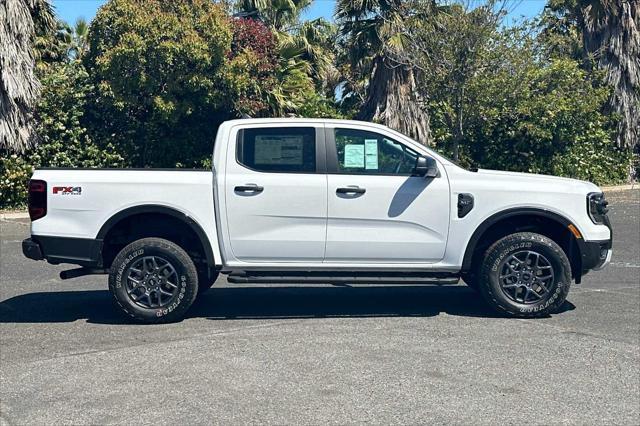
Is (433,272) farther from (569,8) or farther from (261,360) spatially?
(569,8)

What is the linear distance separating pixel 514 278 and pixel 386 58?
1660 centimetres

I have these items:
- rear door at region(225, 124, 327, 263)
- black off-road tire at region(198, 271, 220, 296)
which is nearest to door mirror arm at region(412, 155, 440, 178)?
rear door at region(225, 124, 327, 263)

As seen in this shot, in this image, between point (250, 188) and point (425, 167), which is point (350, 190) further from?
point (250, 188)

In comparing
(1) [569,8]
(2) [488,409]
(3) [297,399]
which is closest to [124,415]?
(3) [297,399]

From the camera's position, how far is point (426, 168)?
7.91 meters

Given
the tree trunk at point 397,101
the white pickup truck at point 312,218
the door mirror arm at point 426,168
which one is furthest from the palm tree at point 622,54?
the door mirror arm at point 426,168

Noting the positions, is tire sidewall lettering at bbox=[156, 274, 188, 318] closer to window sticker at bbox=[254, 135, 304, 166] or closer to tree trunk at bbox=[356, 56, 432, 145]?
window sticker at bbox=[254, 135, 304, 166]

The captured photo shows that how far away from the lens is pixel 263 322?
26.3 feet

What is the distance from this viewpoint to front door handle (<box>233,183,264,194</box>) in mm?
7926

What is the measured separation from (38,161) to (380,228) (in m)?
14.2

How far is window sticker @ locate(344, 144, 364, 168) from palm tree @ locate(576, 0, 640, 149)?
20.1 meters

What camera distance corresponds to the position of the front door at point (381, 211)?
26.1ft

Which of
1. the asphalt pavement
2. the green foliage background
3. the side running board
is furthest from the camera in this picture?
the green foliage background

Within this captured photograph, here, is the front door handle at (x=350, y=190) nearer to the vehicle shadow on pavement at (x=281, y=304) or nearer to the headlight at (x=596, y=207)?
the vehicle shadow on pavement at (x=281, y=304)
